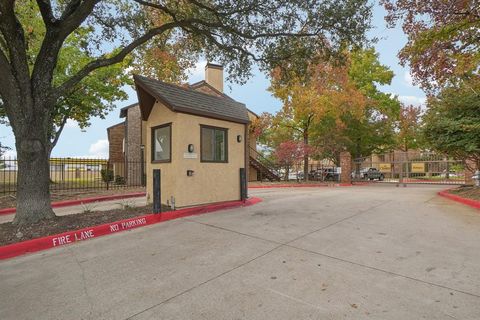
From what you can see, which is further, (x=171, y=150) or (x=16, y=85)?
(x=171, y=150)

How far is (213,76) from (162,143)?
1624 cm

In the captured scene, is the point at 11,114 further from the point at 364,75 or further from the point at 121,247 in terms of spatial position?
the point at 364,75

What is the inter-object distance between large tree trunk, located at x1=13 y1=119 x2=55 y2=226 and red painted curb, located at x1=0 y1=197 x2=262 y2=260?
4.02ft

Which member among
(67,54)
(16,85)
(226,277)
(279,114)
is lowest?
(226,277)

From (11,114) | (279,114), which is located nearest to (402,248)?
(11,114)

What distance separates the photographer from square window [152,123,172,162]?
8.23 m

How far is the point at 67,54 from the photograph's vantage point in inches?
621

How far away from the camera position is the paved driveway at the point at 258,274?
2.92 m

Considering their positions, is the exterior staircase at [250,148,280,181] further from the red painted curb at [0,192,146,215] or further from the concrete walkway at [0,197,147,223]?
the concrete walkway at [0,197,147,223]

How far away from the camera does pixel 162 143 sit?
28.2 ft

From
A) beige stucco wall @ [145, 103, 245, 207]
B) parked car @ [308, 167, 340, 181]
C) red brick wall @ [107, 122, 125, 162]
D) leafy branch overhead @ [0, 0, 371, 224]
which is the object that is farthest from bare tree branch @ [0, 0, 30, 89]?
red brick wall @ [107, 122, 125, 162]

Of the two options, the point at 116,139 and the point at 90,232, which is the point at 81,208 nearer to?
the point at 90,232

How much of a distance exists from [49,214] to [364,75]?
25133 millimetres

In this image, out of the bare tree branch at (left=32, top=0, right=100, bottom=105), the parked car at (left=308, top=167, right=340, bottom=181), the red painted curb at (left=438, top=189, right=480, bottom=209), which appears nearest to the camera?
the bare tree branch at (left=32, top=0, right=100, bottom=105)
